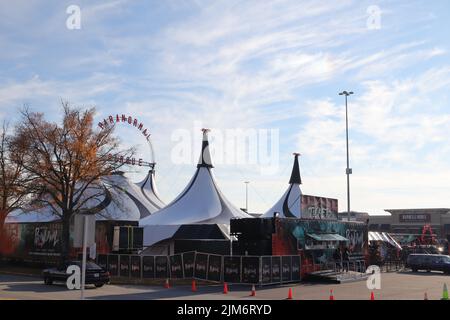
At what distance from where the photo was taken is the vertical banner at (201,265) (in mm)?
27062

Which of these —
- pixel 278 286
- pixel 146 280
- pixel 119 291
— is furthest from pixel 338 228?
pixel 119 291

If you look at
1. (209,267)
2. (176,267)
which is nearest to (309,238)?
(209,267)

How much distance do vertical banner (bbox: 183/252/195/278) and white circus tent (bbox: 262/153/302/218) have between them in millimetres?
25514

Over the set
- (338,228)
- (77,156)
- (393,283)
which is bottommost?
(393,283)

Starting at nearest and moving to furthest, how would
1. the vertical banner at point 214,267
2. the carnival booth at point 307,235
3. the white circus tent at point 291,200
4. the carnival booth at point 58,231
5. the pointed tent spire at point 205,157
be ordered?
1. the vertical banner at point 214,267
2. the carnival booth at point 307,235
3. the carnival booth at point 58,231
4. the pointed tent spire at point 205,157
5. the white circus tent at point 291,200

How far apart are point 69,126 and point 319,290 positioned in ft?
60.6

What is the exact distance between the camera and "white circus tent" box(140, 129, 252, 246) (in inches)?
1630

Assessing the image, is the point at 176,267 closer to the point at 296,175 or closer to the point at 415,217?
the point at 296,175

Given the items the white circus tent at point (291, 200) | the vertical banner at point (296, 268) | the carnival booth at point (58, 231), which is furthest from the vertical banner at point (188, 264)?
the white circus tent at point (291, 200)

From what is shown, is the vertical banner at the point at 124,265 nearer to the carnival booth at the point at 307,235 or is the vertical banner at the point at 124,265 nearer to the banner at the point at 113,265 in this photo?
the banner at the point at 113,265

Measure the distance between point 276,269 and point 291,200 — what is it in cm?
2947

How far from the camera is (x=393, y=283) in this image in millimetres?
27578

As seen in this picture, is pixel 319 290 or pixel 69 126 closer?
pixel 319 290
